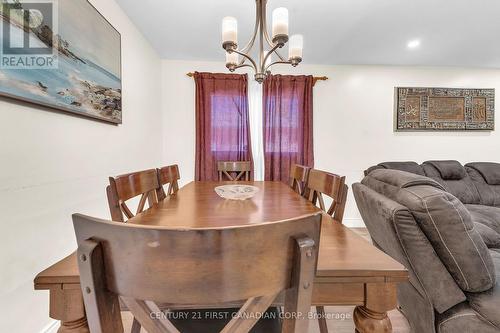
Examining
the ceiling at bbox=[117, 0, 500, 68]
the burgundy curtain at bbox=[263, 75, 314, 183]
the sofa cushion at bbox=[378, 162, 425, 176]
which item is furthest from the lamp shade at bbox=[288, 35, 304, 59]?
the sofa cushion at bbox=[378, 162, 425, 176]

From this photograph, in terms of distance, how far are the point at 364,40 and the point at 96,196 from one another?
3.09 metres

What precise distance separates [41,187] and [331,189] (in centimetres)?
158

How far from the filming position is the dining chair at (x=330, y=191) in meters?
1.13

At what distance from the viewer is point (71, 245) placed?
1527 mm

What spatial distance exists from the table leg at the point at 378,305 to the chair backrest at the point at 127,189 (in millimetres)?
989

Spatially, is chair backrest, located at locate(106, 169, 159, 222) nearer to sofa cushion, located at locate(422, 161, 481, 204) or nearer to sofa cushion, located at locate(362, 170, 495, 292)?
sofa cushion, located at locate(362, 170, 495, 292)

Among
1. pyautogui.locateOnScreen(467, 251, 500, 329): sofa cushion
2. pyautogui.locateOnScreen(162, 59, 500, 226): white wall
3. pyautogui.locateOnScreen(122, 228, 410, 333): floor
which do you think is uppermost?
pyautogui.locateOnScreen(162, 59, 500, 226): white wall

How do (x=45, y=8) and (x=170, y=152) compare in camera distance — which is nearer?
(x=45, y=8)

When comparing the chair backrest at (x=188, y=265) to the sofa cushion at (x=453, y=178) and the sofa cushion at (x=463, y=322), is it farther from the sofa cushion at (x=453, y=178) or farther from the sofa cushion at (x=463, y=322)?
the sofa cushion at (x=453, y=178)

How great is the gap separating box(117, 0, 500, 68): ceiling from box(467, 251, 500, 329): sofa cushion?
2.15m

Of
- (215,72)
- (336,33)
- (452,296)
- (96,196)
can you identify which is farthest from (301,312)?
(215,72)

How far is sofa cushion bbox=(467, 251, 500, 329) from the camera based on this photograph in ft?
3.08

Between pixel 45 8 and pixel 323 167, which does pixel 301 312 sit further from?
pixel 323 167

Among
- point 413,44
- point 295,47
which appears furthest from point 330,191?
point 413,44
